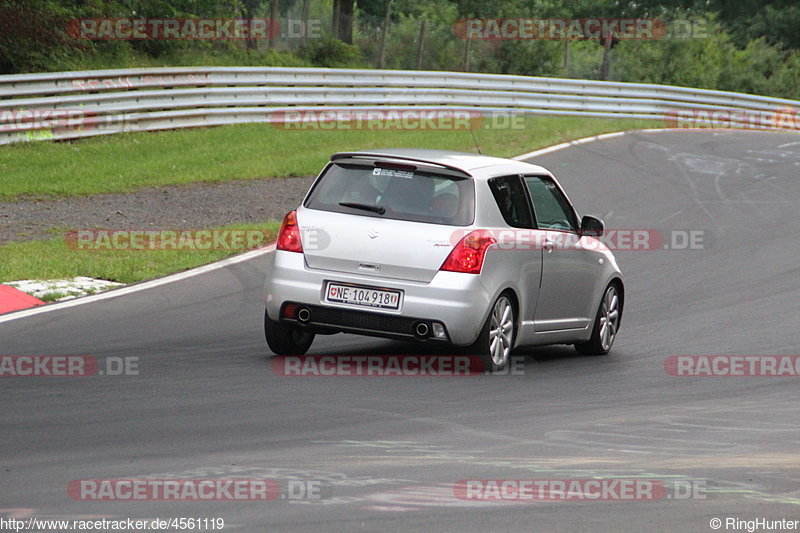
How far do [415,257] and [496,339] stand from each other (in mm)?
966

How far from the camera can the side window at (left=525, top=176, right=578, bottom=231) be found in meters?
10.2

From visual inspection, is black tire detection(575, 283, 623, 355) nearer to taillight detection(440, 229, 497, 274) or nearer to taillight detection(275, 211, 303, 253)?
taillight detection(440, 229, 497, 274)

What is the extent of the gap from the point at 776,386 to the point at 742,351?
4.98 ft

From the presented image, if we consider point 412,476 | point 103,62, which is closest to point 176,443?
point 412,476

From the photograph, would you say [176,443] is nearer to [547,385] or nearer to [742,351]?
[547,385]

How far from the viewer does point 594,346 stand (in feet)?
36.6

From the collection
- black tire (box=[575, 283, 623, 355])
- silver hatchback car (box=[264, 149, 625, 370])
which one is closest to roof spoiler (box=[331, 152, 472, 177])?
silver hatchback car (box=[264, 149, 625, 370])

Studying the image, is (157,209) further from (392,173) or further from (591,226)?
(392,173)

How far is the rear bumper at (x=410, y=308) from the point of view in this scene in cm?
902

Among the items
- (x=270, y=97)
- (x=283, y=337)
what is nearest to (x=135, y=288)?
(x=283, y=337)

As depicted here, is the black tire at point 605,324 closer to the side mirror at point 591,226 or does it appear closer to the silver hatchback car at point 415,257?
the side mirror at point 591,226

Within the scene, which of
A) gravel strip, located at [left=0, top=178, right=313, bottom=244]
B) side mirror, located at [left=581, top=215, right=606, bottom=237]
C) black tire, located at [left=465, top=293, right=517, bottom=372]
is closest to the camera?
black tire, located at [left=465, top=293, right=517, bottom=372]

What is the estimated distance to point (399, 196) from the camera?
9.34 m

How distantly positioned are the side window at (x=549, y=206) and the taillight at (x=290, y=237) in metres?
1.96
